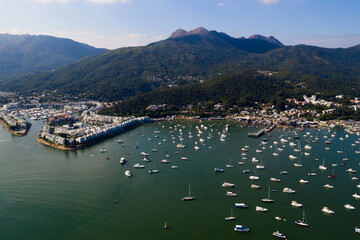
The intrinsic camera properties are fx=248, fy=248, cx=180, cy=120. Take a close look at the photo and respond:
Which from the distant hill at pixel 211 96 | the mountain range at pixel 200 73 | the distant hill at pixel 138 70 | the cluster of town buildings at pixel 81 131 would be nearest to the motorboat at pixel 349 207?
the cluster of town buildings at pixel 81 131

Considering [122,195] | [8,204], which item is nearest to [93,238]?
[122,195]

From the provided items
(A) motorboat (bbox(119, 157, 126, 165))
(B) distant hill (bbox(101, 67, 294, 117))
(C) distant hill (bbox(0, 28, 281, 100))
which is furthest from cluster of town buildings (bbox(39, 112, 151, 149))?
(C) distant hill (bbox(0, 28, 281, 100))

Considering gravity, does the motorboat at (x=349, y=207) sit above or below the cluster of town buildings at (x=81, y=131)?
below

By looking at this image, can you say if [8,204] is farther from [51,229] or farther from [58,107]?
[58,107]

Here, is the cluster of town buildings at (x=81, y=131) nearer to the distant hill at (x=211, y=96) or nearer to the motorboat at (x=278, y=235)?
the distant hill at (x=211, y=96)

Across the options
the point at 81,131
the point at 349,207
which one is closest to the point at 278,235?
the point at 349,207

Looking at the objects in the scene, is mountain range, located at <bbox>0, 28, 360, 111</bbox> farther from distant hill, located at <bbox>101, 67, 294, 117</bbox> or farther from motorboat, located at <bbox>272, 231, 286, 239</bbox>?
motorboat, located at <bbox>272, 231, 286, 239</bbox>

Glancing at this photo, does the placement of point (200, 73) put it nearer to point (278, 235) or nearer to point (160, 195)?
point (160, 195)

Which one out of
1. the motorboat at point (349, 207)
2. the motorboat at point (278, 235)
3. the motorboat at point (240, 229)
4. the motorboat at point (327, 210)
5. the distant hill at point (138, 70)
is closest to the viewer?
the motorboat at point (278, 235)
